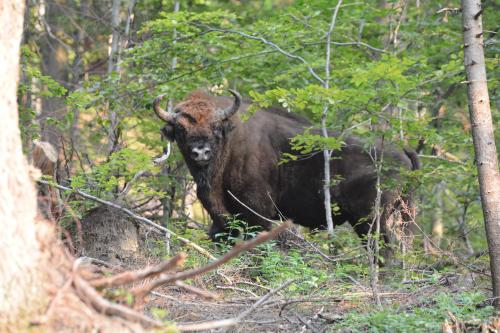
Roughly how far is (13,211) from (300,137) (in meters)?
5.45

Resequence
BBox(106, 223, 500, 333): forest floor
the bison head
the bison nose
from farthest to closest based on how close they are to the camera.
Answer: the bison head < the bison nose < BBox(106, 223, 500, 333): forest floor

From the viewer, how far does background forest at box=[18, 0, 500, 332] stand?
693 centimetres

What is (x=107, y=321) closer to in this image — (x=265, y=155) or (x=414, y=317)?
(x=414, y=317)

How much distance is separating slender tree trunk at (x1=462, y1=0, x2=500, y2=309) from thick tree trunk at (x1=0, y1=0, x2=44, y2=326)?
436 cm

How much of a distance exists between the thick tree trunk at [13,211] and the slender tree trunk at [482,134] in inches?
172

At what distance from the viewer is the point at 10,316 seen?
12.8ft

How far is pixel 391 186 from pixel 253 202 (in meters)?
2.55

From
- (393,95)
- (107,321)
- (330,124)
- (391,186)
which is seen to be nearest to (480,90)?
(393,95)

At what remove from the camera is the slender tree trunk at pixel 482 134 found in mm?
6641

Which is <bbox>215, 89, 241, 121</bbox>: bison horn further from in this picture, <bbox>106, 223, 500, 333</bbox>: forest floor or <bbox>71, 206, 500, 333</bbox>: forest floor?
<bbox>106, 223, 500, 333</bbox>: forest floor

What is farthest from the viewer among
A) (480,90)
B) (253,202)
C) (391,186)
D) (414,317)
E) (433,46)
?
(433,46)

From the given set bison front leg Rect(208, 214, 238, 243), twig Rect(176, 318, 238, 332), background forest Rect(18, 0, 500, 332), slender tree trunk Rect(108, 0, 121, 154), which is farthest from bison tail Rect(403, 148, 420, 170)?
twig Rect(176, 318, 238, 332)

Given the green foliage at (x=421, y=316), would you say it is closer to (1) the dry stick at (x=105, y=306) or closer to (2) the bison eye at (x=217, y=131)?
(1) the dry stick at (x=105, y=306)

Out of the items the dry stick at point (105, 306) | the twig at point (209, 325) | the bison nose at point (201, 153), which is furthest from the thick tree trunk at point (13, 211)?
the bison nose at point (201, 153)
